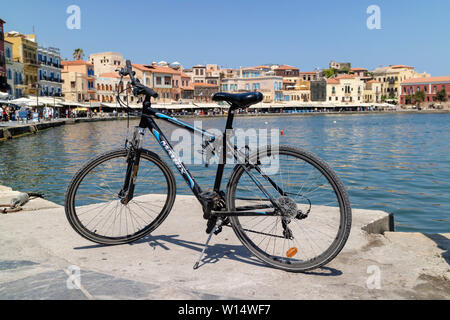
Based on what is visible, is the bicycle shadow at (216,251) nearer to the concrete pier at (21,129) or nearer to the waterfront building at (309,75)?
the concrete pier at (21,129)

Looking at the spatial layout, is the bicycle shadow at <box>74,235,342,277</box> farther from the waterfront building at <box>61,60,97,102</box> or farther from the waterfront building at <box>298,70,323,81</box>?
the waterfront building at <box>298,70,323,81</box>

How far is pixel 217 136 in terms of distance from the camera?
10.9 feet

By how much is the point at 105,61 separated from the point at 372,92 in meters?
83.6

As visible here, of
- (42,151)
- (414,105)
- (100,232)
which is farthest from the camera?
(414,105)

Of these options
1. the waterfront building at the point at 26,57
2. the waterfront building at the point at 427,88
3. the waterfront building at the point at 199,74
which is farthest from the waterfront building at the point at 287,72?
the waterfront building at the point at 26,57

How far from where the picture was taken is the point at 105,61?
341ft

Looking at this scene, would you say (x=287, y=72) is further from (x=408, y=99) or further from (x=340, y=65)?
(x=340, y=65)

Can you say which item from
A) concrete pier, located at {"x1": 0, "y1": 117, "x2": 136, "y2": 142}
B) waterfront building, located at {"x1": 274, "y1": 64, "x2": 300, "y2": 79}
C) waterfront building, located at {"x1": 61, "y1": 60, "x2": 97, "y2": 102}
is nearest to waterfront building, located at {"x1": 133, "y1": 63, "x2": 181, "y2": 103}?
waterfront building, located at {"x1": 61, "y1": 60, "x2": 97, "y2": 102}

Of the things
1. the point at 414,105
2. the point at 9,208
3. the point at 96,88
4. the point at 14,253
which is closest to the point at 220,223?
the point at 14,253

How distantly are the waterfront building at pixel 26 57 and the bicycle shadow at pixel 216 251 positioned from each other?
6187 centimetres

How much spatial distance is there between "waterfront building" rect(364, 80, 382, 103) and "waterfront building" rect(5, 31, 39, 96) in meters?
105

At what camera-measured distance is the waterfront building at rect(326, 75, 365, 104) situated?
13675 centimetres
